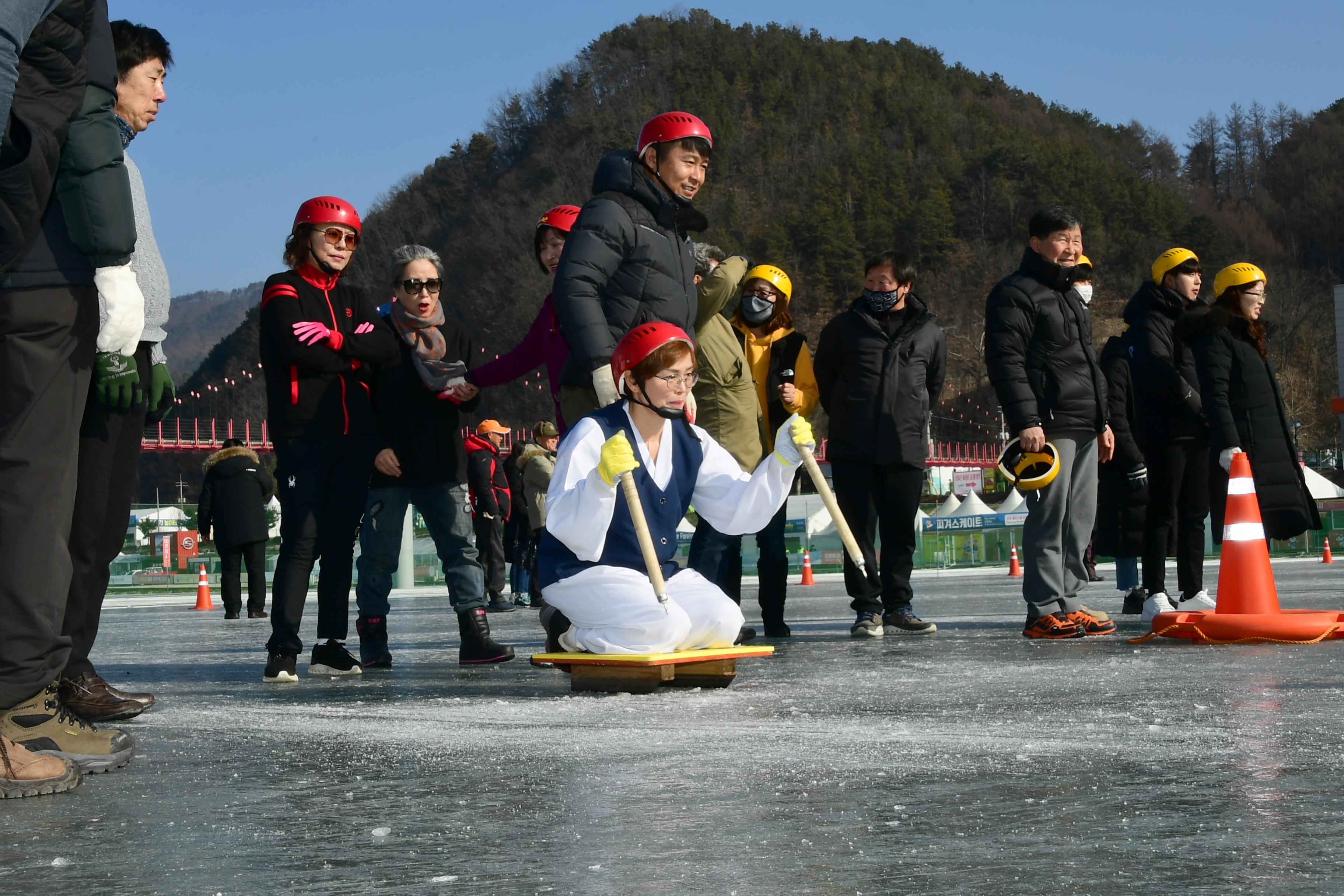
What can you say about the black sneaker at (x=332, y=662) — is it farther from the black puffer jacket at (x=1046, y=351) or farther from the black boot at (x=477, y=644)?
the black puffer jacket at (x=1046, y=351)

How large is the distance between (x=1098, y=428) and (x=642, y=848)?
502 cm

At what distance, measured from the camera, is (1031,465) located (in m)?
6.49

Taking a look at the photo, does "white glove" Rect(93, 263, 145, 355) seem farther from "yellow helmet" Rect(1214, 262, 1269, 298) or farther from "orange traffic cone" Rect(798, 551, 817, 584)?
"orange traffic cone" Rect(798, 551, 817, 584)

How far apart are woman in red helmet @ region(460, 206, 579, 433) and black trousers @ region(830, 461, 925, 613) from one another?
1.77 meters

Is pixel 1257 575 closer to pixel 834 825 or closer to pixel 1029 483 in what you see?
pixel 1029 483

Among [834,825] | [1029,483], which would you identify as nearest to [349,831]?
[834,825]

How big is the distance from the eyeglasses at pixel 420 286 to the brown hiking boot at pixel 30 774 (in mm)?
3533

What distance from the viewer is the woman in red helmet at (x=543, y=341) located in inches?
228

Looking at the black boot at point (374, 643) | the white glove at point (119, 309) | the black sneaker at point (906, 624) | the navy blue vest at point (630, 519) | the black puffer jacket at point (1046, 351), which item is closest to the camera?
the white glove at point (119, 309)

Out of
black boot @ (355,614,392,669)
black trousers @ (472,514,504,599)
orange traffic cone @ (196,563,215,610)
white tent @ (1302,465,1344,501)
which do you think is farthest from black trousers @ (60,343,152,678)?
white tent @ (1302,465,1344,501)

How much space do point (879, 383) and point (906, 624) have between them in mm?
1198

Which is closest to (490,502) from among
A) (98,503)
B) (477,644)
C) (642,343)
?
(477,644)

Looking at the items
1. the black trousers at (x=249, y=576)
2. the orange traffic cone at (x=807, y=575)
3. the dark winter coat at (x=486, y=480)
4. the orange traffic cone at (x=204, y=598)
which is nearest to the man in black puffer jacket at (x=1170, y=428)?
the dark winter coat at (x=486, y=480)

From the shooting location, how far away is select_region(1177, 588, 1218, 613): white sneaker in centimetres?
711
